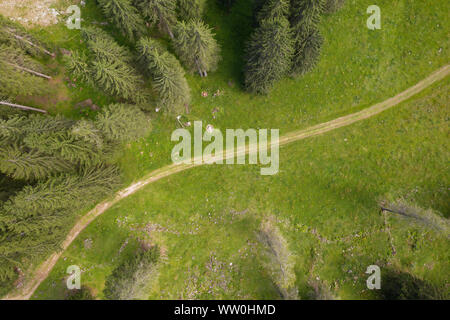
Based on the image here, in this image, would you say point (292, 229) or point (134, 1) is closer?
point (134, 1)

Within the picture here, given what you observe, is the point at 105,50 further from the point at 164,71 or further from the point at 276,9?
the point at 276,9

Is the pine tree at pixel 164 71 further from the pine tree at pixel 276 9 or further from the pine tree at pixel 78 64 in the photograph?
the pine tree at pixel 276 9

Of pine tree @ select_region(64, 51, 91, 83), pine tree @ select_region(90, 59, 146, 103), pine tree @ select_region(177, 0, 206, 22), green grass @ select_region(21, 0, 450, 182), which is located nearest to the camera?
pine tree @ select_region(64, 51, 91, 83)

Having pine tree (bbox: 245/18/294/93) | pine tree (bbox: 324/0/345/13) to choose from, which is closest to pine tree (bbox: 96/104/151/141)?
pine tree (bbox: 245/18/294/93)

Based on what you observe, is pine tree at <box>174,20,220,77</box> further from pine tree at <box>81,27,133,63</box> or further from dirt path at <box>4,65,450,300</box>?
dirt path at <box>4,65,450,300</box>

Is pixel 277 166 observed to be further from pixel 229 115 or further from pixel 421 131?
pixel 421 131

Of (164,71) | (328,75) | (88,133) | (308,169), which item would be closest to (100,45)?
(164,71)
